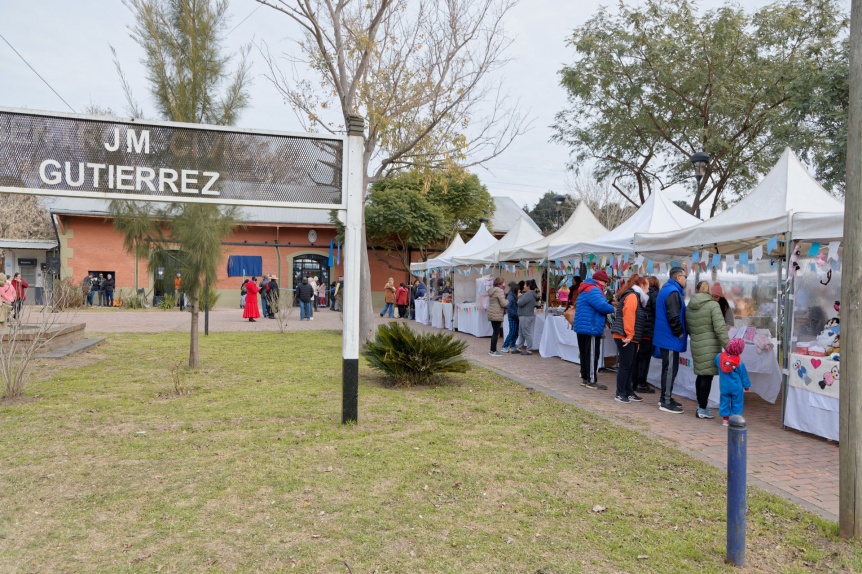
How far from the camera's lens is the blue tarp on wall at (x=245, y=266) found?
29750 millimetres

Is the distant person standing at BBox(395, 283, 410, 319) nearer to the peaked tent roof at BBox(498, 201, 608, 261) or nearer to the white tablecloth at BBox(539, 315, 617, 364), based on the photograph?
the peaked tent roof at BBox(498, 201, 608, 261)

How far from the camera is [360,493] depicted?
4363mm

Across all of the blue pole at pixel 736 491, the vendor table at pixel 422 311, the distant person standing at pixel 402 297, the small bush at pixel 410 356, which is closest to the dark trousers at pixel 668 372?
the small bush at pixel 410 356

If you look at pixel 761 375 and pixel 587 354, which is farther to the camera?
pixel 587 354

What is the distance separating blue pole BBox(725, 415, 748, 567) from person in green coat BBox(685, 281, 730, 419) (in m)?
3.51

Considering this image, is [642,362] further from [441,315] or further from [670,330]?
[441,315]

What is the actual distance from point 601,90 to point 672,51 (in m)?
2.28

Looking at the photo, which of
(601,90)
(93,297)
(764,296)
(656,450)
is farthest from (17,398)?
(93,297)

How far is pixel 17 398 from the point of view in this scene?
282 inches

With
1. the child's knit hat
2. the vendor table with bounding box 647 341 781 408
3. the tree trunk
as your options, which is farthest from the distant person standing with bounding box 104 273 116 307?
the child's knit hat

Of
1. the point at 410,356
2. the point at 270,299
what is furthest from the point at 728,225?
the point at 270,299

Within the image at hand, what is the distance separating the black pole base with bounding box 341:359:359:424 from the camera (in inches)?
234

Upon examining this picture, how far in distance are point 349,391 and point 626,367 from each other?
3802 millimetres

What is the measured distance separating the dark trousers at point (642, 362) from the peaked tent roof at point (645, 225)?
6.17 ft
